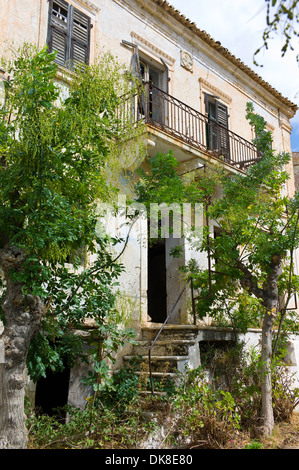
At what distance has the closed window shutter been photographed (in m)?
8.01

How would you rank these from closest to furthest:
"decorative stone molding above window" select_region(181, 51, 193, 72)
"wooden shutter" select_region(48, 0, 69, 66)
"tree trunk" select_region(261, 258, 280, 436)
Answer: "tree trunk" select_region(261, 258, 280, 436) → "wooden shutter" select_region(48, 0, 69, 66) → "decorative stone molding above window" select_region(181, 51, 193, 72)

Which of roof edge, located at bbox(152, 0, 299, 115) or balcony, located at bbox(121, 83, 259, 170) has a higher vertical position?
roof edge, located at bbox(152, 0, 299, 115)

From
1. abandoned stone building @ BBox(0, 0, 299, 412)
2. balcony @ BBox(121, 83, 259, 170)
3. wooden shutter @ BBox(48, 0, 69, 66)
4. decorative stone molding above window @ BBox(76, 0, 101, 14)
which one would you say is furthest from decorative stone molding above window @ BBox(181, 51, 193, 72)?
wooden shutter @ BBox(48, 0, 69, 66)

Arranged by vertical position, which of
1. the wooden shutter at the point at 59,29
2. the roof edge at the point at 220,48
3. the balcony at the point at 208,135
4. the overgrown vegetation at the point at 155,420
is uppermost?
the roof edge at the point at 220,48

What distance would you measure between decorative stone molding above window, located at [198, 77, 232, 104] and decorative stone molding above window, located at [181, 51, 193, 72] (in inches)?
17.7

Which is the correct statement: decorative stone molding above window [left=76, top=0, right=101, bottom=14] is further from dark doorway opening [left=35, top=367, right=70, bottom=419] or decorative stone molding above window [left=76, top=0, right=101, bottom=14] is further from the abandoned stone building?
dark doorway opening [left=35, top=367, right=70, bottom=419]

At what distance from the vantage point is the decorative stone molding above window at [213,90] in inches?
429

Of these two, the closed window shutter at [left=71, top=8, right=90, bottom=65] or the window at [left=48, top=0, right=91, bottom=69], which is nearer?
the window at [left=48, top=0, right=91, bottom=69]

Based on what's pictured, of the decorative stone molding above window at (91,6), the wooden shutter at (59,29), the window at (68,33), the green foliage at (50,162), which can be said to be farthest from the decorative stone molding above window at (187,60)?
the green foliage at (50,162)

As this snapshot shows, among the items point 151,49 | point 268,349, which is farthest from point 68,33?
point 268,349

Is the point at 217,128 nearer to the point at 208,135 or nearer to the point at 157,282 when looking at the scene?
the point at 208,135

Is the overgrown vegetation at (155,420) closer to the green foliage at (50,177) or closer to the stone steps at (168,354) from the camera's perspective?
the stone steps at (168,354)
